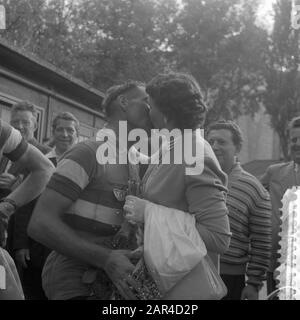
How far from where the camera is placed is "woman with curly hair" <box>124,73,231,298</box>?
225cm

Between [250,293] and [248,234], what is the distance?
1.32 feet

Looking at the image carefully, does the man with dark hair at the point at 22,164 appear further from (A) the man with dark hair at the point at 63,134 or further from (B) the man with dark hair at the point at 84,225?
(A) the man with dark hair at the point at 63,134

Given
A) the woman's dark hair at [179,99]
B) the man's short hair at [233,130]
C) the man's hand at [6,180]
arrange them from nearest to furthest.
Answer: the woman's dark hair at [179,99] < the man's hand at [6,180] < the man's short hair at [233,130]

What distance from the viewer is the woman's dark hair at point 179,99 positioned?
2395 mm

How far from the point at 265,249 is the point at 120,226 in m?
1.49

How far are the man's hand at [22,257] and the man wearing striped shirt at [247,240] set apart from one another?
137cm

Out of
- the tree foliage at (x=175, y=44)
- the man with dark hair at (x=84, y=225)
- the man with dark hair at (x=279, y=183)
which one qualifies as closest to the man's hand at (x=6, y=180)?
the man with dark hair at (x=84, y=225)

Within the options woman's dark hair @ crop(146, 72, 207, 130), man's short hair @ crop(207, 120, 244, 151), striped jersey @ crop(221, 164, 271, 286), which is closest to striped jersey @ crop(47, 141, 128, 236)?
woman's dark hair @ crop(146, 72, 207, 130)

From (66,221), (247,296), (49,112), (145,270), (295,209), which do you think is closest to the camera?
(145,270)

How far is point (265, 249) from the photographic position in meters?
3.72

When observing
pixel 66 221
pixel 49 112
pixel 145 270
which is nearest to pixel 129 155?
pixel 66 221

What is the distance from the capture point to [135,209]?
2275 mm

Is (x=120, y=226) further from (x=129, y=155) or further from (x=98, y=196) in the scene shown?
(x=129, y=155)

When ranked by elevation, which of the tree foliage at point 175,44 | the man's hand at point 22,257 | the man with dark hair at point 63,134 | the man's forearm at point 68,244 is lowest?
the man's forearm at point 68,244
